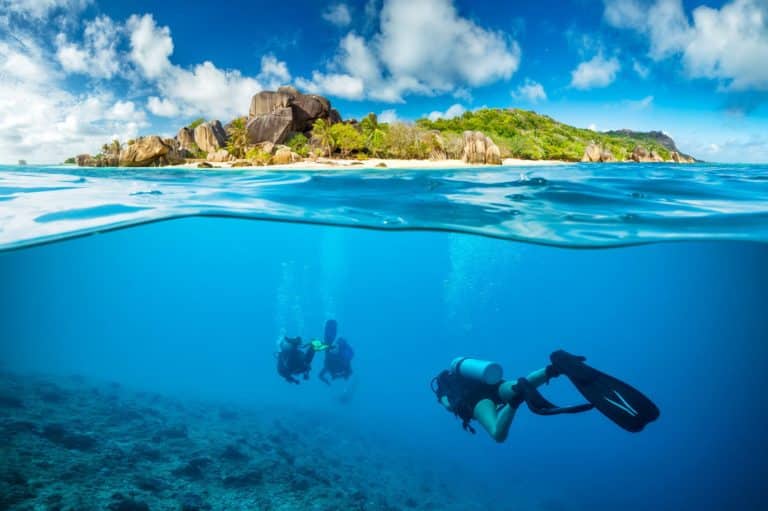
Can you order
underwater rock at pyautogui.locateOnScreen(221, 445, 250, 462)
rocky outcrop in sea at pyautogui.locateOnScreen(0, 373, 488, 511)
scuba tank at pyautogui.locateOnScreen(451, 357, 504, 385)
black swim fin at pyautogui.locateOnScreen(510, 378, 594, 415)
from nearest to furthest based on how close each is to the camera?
1. black swim fin at pyautogui.locateOnScreen(510, 378, 594, 415)
2. scuba tank at pyautogui.locateOnScreen(451, 357, 504, 385)
3. rocky outcrop in sea at pyautogui.locateOnScreen(0, 373, 488, 511)
4. underwater rock at pyautogui.locateOnScreen(221, 445, 250, 462)

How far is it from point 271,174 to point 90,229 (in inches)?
234

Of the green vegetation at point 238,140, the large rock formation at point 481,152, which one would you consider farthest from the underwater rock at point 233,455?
the green vegetation at point 238,140

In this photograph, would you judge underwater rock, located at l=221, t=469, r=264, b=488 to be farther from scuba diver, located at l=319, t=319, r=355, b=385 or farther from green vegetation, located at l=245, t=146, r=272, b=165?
green vegetation, located at l=245, t=146, r=272, b=165

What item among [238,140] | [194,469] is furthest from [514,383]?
[238,140]

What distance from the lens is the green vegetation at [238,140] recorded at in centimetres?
5008

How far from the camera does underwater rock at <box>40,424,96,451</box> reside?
800cm

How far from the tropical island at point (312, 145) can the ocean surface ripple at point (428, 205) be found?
25.8 m

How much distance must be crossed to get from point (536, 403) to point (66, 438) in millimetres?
10250

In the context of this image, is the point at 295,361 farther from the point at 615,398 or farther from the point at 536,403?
the point at 615,398

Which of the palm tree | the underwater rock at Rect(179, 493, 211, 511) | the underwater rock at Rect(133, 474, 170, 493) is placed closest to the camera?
the underwater rock at Rect(179, 493, 211, 511)

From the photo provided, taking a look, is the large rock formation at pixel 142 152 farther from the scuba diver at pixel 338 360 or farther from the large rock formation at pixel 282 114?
the scuba diver at pixel 338 360

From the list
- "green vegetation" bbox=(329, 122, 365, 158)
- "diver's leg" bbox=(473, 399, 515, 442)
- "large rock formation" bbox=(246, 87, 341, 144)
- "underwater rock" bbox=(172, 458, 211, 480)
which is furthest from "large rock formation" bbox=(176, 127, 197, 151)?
"diver's leg" bbox=(473, 399, 515, 442)

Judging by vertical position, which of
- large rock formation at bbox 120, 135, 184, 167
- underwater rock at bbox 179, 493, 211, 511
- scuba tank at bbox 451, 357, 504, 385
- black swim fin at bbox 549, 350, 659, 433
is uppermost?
large rock formation at bbox 120, 135, 184, 167

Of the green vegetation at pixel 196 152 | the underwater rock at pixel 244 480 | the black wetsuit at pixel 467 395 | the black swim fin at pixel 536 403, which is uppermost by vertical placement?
the green vegetation at pixel 196 152
